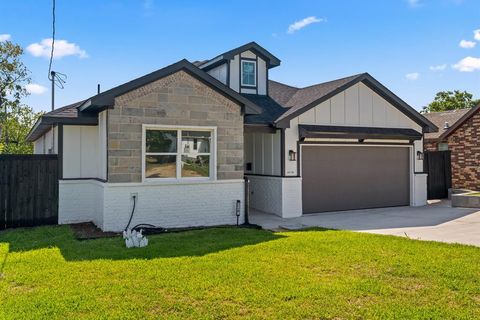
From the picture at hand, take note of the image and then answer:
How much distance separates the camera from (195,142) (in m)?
10.6

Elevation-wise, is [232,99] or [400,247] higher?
[232,99]

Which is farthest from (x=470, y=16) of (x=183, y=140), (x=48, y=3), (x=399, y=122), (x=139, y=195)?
(x=48, y=3)

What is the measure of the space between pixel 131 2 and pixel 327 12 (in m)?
6.44

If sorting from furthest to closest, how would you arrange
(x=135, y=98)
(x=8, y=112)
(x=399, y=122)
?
(x=8, y=112), (x=399, y=122), (x=135, y=98)

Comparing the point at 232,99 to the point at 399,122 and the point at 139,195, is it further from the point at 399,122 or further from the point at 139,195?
the point at 399,122

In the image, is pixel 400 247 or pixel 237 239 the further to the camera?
pixel 237 239

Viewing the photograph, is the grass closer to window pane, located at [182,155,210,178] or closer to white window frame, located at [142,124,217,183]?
white window frame, located at [142,124,217,183]

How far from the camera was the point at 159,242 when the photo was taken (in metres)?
8.24

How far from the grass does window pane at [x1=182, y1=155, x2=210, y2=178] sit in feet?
8.00

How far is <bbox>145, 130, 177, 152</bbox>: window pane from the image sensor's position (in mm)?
10062

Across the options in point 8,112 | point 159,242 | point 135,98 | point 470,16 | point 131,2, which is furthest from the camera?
point 8,112

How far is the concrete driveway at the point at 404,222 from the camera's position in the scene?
9.21 metres

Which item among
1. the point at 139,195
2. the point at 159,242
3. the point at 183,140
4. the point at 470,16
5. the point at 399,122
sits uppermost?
the point at 470,16

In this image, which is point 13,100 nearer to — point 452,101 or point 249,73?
point 249,73
